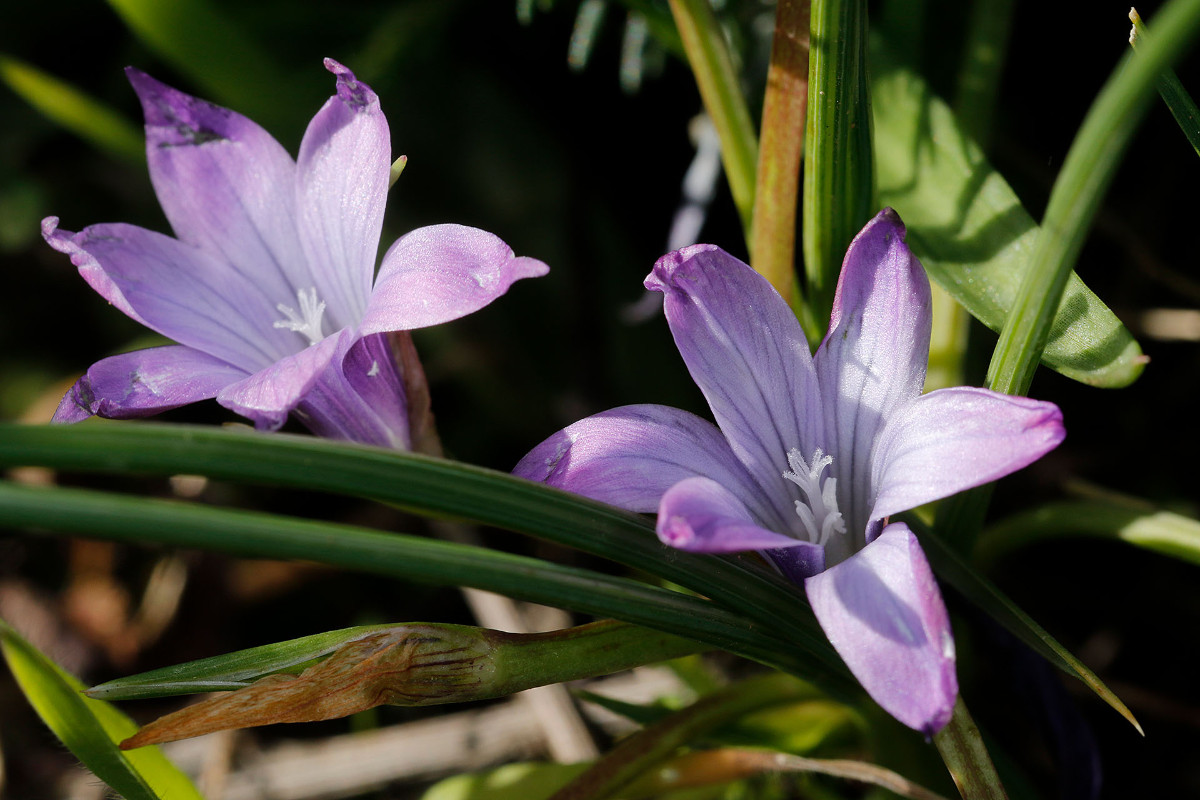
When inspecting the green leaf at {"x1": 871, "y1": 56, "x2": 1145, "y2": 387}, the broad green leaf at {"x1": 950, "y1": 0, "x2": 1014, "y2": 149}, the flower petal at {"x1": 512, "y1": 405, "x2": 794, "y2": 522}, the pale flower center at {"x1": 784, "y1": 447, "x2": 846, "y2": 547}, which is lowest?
the pale flower center at {"x1": 784, "y1": 447, "x2": 846, "y2": 547}

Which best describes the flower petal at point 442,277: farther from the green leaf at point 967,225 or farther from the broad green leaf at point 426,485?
the green leaf at point 967,225

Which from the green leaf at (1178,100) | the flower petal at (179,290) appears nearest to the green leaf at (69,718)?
the flower petal at (179,290)

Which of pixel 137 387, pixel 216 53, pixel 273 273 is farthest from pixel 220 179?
pixel 216 53

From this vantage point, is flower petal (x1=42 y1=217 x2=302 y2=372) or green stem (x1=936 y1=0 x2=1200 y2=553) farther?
flower petal (x1=42 y1=217 x2=302 y2=372)

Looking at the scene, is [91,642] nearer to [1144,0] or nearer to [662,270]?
[662,270]

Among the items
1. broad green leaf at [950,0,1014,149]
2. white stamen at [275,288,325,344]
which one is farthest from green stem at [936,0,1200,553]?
white stamen at [275,288,325,344]

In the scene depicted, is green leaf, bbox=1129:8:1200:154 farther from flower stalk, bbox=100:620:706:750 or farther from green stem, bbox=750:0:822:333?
flower stalk, bbox=100:620:706:750

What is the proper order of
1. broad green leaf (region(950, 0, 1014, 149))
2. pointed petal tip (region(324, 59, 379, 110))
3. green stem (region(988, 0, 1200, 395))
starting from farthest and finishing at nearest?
1. broad green leaf (region(950, 0, 1014, 149))
2. pointed petal tip (region(324, 59, 379, 110))
3. green stem (region(988, 0, 1200, 395))
